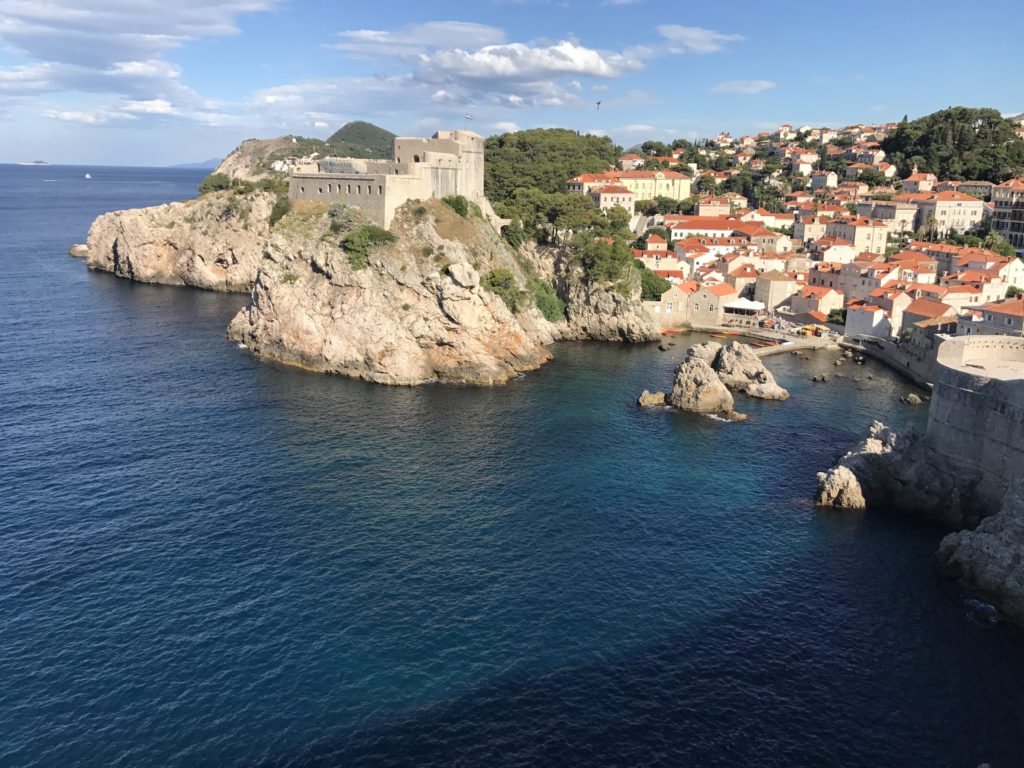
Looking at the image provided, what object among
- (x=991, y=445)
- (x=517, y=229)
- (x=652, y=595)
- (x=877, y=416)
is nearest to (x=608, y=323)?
(x=517, y=229)

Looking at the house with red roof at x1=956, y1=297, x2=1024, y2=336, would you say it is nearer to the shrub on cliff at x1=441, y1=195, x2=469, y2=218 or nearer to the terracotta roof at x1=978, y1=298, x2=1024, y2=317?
the terracotta roof at x1=978, y1=298, x2=1024, y2=317

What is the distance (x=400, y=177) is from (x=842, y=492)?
5651cm

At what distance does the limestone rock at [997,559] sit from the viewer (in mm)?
36062

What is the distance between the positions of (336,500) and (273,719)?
60.4 feet

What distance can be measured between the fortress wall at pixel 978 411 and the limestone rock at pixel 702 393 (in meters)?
18.5

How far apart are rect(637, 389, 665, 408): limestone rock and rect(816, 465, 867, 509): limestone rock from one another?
845 inches

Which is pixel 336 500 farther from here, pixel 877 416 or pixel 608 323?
pixel 608 323

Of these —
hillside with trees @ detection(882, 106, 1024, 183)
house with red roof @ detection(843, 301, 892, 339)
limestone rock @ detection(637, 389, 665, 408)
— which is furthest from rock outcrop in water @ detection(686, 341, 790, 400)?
hillside with trees @ detection(882, 106, 1024, 183)

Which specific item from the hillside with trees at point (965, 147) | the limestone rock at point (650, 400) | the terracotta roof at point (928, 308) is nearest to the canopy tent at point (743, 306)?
the terracotta roof at point (928, 308)

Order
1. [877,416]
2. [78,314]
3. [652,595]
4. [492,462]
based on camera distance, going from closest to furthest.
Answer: [652,595]
[492,462]
[877,416]
[78,314]

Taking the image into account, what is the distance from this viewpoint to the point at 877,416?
63969 millimetres

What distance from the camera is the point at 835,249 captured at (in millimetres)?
114688

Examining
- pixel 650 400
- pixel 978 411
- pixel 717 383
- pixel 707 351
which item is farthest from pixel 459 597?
pixel 707 351

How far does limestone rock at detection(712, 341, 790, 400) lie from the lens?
69062 mm
